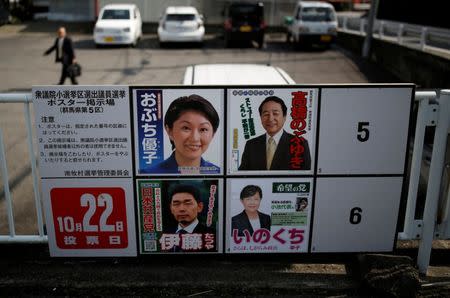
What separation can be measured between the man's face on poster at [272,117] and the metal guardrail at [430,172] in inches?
41.8

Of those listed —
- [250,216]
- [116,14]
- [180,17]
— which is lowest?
[250,216]

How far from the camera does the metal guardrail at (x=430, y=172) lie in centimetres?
342

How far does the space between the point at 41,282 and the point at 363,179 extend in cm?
261

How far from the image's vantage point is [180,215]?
139 inches

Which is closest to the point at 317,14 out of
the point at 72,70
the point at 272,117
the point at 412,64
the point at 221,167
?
the point at 412,64

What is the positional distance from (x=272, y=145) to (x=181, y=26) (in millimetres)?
19087

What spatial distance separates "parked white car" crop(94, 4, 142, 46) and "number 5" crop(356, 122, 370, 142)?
61.2 feet

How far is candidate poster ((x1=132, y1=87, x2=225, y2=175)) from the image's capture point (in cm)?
326

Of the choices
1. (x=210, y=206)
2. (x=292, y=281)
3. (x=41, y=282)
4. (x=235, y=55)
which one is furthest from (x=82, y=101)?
(x=235, y=55)

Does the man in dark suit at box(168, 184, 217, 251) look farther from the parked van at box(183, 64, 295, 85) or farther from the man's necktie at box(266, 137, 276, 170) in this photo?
the parked van at box(183, 64, 295, 85)

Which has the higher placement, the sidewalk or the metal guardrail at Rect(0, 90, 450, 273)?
the metal guardrail at Rect(0, 90, 450, 273)

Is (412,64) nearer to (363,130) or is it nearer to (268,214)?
(363,130)

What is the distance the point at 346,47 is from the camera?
22688 millimetres

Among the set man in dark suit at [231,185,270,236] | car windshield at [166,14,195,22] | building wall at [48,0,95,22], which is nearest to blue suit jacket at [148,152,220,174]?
man in dark suit at [231,185,270,236]
